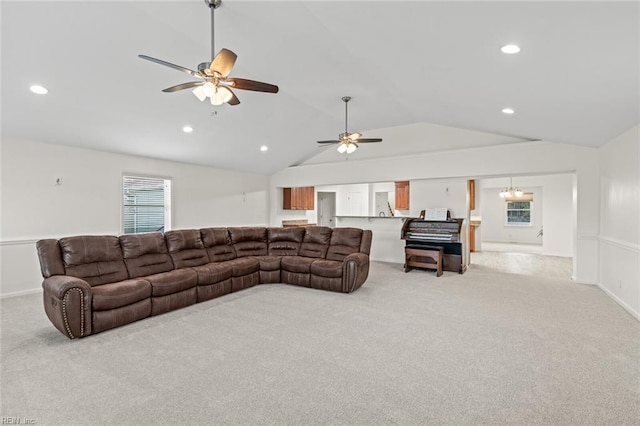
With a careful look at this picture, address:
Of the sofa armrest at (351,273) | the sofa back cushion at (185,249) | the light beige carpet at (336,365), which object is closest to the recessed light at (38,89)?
the sofa back cushion at (185,249)

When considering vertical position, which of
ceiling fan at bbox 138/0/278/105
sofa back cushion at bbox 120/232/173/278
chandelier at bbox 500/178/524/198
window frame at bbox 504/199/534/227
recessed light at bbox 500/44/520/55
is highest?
recessed light at bbox 500/44/520/55

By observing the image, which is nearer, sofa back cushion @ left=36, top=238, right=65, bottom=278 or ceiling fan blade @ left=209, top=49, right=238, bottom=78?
ceiling fan blade @ left=209, top=49, right=238, bottom=78

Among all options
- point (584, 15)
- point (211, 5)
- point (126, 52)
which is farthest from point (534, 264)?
point (126, 52)

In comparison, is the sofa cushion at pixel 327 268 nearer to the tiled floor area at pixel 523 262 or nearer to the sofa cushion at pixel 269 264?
the sofa cushion at pixel 269 264

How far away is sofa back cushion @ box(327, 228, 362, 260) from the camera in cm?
545

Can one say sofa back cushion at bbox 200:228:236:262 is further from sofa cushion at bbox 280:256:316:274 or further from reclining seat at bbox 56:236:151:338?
reclining seat at bbox 56:236:151:338

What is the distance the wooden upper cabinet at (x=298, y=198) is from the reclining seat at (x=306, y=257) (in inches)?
133

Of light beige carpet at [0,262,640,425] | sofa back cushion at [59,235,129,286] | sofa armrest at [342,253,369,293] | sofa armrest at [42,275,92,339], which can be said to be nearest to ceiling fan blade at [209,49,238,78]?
light beige carpet at [0,262,640,425]

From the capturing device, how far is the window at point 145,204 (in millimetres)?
6293

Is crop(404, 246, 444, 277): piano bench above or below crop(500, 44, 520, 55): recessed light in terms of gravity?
below

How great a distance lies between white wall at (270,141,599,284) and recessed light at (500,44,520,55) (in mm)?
4009

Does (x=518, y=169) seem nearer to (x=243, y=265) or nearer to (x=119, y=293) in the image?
(x=243, y=265)

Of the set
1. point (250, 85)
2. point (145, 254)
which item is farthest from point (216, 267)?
point (250, 85)

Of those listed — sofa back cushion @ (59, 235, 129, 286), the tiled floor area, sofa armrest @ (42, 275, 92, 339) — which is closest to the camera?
sofa armrest @ (42, 275, 92, 339)
